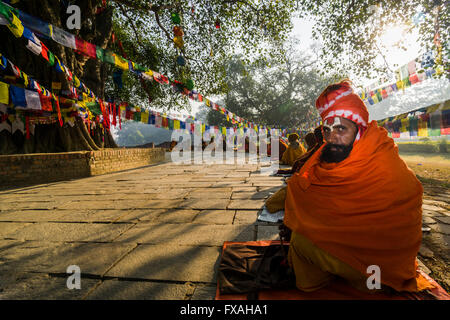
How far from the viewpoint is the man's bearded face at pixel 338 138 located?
1631mm

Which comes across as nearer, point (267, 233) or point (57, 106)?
point (267, 233)

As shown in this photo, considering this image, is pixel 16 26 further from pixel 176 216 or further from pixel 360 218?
pixel 360 218

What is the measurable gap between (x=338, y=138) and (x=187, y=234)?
179cm

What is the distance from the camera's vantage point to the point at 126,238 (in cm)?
219

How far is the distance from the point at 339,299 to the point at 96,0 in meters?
11.5

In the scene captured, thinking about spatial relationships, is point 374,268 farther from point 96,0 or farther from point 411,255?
point 96,0

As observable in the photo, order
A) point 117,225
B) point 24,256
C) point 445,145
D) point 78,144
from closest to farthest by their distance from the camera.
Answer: point 24,256, point 117,225, point 78,144, point 445,145

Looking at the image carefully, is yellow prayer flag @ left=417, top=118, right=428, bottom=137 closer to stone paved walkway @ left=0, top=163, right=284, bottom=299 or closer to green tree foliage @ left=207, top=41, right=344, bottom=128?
stone paved walkway @ left=0, top=163, right=284, bottom=299

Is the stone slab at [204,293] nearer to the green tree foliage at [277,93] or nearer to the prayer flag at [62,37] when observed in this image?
the prayer flag at [62,37]

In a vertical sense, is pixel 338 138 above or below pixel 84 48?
below

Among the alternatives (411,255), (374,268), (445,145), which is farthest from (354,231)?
(445,145)

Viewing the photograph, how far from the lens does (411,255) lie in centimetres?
135

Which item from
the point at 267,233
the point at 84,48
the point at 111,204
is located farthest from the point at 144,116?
the point at 267,233

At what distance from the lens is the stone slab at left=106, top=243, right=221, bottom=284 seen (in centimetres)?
156
